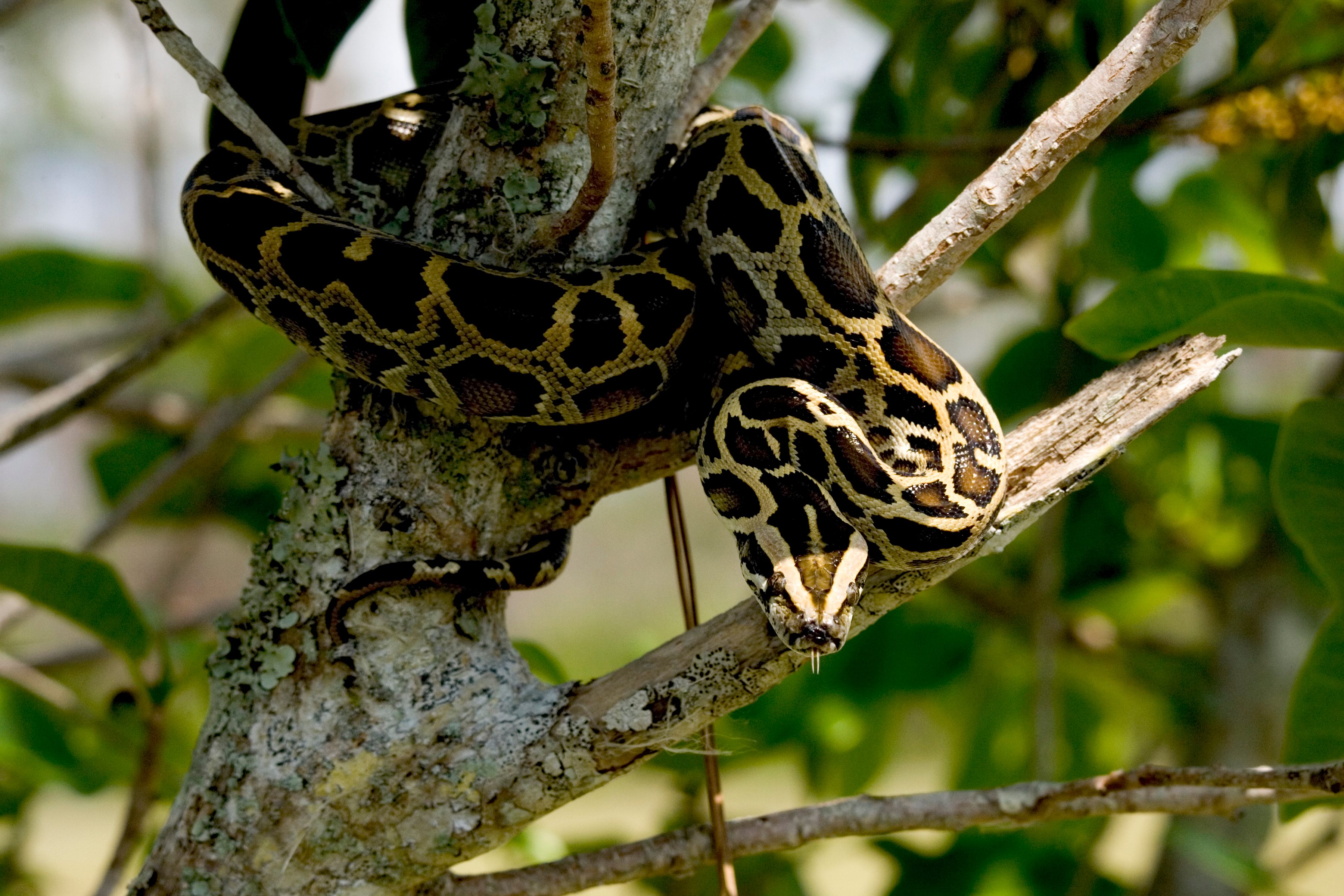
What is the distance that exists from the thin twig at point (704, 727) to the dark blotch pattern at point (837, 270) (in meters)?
0.56

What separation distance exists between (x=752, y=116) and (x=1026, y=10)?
163 centimetres

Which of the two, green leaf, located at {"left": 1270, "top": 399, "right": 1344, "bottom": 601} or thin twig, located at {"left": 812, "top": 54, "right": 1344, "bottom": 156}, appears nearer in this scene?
green leaf, located at {"left": 1270, "top": 399, "right": 1344, "bottom": 601}

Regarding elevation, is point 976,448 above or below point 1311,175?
below

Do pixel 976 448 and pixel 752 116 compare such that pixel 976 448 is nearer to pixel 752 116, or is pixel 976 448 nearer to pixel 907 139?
pixel 752 116

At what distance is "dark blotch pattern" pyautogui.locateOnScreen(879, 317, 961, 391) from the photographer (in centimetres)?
242

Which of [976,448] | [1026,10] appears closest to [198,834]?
[976,448]

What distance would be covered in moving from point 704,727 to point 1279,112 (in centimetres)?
294

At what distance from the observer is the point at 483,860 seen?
19.4ft

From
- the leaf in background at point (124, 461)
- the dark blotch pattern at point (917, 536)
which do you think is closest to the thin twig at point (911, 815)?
the dark blotch pattern at point (917, 536)

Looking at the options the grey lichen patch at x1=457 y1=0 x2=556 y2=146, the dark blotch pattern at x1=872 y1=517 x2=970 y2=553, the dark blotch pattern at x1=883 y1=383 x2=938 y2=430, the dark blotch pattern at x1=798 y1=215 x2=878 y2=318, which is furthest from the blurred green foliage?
the dark blotch pattern at x1=872 y1=517 x2=970 y2=553

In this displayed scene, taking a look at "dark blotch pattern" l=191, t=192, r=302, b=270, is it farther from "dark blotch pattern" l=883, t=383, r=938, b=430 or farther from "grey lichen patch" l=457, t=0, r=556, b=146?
"dark blotch pattern" l=883, t=383, r=938, b=430

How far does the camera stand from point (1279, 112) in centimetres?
346

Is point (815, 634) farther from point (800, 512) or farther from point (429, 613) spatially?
point (429, 613)

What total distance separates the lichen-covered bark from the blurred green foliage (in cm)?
35
